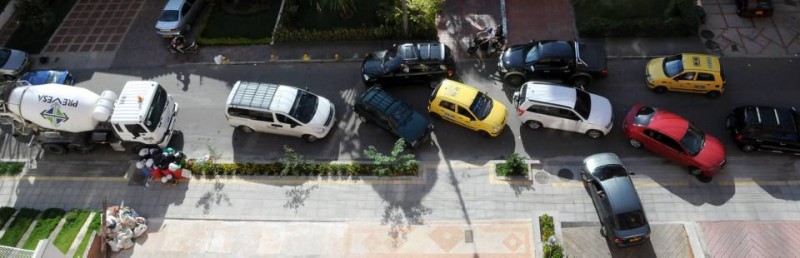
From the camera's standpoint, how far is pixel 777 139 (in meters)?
19.5

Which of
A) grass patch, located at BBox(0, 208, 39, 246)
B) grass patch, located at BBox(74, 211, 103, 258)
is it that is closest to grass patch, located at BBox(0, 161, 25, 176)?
grass patch, located at BBox(0, 208, 39, 246)

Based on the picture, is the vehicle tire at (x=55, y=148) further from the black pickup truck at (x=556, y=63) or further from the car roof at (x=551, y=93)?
the car roof at (x=551, y=93)

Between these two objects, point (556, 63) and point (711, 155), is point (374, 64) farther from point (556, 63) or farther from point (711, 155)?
point (711, 155)

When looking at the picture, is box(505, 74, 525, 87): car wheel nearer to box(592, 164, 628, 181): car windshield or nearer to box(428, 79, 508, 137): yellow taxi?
box(428, 79, 508, 137): yellow taxi

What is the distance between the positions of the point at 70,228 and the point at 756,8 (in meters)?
31.4

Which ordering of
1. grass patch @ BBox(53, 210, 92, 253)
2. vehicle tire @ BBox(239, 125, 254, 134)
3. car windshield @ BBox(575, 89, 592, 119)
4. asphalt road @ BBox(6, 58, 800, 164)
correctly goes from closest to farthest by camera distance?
grass patch @ BBox(53, 210, 92, 253), car windshield @ BBox(575, 89, 592, 119), asphalt road @ BBox(6, 58, 800, 164), vehicle tire @ BBox(239, 125, 254, 134)

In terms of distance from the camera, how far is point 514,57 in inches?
903

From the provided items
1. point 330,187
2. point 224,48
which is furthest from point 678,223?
point 224,48

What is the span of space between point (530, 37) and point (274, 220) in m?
14.8

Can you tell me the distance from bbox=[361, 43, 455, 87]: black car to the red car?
8.04 metres

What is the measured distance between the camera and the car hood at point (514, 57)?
22688 millimetres

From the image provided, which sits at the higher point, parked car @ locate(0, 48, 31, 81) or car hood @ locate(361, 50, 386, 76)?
car hood @ locate(361, 50, 386, 76)

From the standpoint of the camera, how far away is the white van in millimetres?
20766

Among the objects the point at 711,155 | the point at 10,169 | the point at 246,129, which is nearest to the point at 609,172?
the point at 711,155
